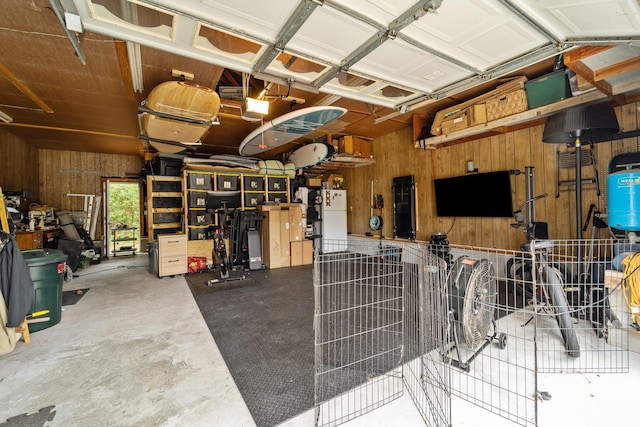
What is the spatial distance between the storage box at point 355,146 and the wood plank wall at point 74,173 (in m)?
6.48

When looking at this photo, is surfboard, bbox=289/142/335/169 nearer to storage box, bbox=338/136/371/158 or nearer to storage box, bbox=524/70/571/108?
storage box, bbox=338/136/371/158

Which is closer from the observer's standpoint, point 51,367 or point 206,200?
point 51,367

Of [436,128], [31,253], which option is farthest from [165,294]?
[436,128]

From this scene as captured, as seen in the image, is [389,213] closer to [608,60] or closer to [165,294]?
[608,60]

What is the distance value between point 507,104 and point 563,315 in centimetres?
284

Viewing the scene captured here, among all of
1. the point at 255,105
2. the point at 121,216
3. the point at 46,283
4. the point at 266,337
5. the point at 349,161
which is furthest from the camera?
the point at 121,216

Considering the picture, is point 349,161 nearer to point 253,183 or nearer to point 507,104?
point 253,183

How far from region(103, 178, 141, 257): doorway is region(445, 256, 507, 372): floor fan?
8513 millimetres

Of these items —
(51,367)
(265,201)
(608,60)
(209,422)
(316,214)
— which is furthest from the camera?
(316,214)

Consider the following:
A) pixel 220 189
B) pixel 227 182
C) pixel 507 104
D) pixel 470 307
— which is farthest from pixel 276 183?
pixel 470 307

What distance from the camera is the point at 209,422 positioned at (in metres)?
1.53

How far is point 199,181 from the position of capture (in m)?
5.59

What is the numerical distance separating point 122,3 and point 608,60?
153 inches

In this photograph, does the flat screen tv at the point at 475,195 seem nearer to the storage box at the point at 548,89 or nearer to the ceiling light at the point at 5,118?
the storage box at the point at 548,89
